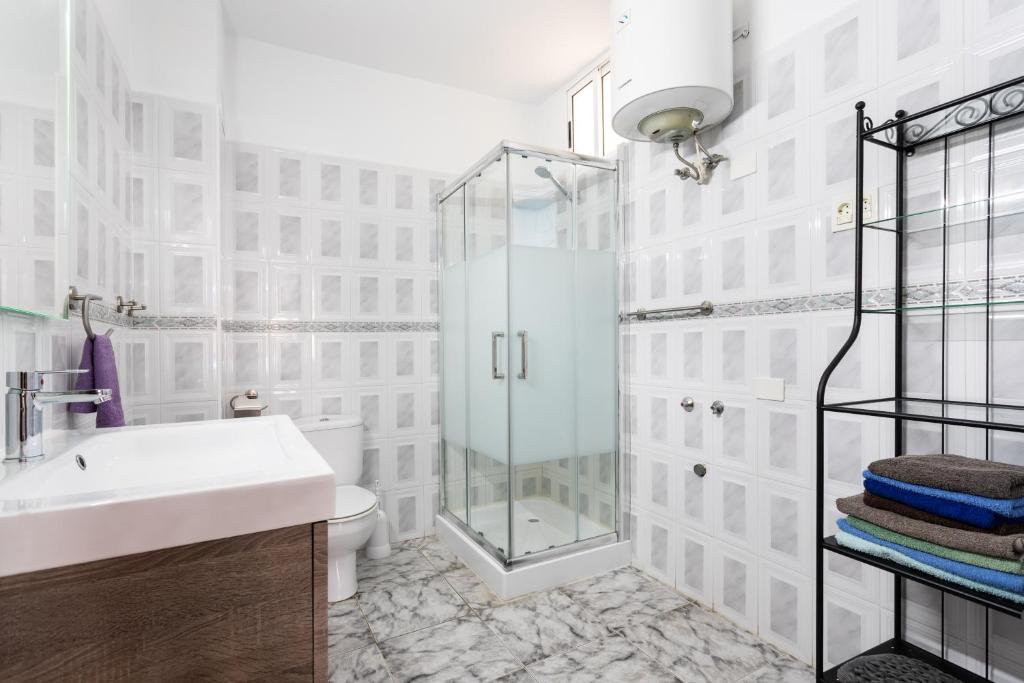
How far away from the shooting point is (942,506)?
1.07 meters

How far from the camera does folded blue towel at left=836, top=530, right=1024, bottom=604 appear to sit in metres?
0.99

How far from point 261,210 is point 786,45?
2363 millimetres

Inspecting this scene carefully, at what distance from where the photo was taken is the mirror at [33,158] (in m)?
1.01

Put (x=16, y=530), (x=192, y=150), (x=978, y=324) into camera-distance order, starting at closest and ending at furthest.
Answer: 1. (x=16, y=530)
2. (x=978, y=324)
3. (x=192, y=150)

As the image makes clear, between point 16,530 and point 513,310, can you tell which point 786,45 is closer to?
point 513,310

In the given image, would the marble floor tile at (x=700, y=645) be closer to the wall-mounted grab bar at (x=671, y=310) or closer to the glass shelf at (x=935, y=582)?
the glass shelf at (x=935, y=582)

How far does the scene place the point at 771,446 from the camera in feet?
5.82

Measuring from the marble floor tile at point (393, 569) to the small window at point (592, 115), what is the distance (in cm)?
224

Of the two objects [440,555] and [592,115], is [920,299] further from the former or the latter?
[440,555]

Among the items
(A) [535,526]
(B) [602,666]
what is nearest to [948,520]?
(B) [602,666]

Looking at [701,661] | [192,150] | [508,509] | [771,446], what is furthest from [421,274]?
[701,661]

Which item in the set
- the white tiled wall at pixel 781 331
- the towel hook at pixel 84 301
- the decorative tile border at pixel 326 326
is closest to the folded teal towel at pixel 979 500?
the white tiled wall at pixel 781 331

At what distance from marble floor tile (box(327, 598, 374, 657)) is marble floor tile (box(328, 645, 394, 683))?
40 mm

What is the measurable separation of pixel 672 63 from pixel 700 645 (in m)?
2.01
